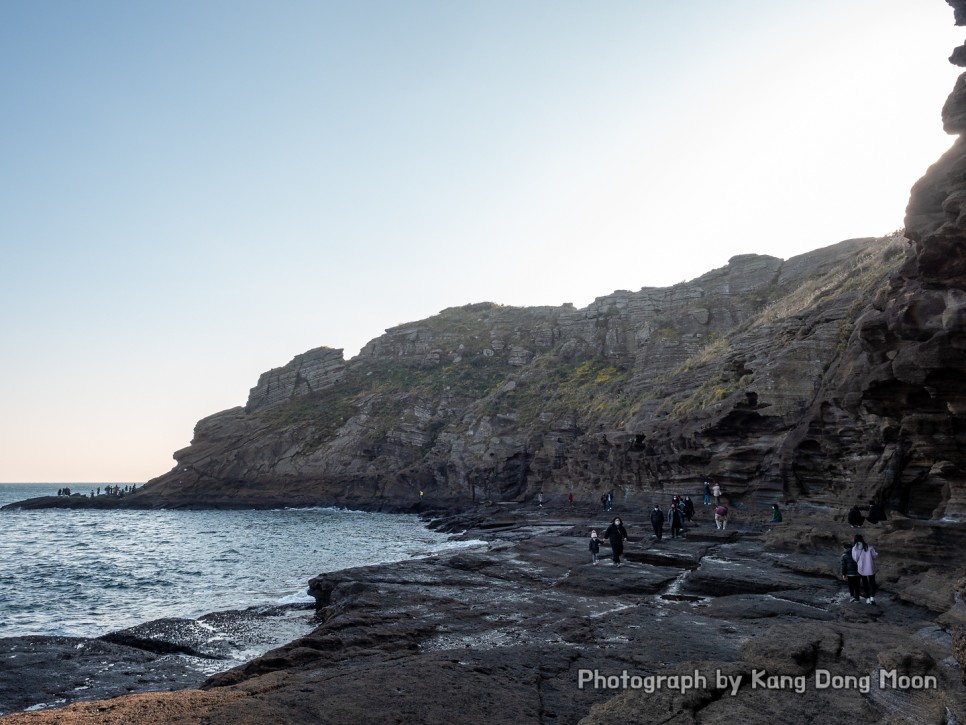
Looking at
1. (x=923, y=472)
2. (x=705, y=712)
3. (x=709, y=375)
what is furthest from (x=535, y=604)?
(x=709, y=375)

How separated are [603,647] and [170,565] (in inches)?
1144

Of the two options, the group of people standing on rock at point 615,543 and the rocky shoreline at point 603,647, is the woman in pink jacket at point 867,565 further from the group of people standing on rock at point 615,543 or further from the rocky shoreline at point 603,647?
the group of people standing on rock at point 615,543

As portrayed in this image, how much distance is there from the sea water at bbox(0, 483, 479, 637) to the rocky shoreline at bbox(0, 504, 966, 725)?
5.86 m

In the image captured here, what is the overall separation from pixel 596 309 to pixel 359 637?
8298cm

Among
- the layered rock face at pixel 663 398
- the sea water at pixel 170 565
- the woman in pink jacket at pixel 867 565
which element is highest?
the layered rock face at pixel 663 398

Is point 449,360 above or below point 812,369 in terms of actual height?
above

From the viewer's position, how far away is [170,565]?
3256cm

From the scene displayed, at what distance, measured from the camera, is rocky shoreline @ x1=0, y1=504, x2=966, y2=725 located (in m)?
7.67

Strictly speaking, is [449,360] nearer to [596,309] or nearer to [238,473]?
[596,309]

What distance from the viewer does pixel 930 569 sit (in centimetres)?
1549

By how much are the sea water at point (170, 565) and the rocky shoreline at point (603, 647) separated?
5857mm

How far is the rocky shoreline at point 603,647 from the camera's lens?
25.2 ft

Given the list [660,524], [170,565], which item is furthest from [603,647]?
[170,565]

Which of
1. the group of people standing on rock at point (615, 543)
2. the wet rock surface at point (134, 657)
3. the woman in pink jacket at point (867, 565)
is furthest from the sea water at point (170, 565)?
the woman in pink jacket at point (867, 565)
